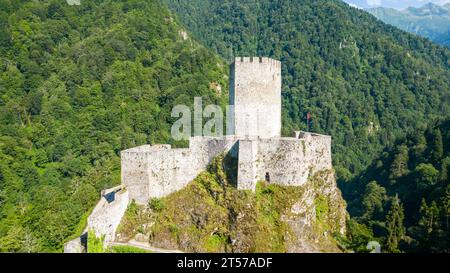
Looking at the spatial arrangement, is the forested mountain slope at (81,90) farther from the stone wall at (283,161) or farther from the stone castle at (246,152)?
the stone wall at (283,161)

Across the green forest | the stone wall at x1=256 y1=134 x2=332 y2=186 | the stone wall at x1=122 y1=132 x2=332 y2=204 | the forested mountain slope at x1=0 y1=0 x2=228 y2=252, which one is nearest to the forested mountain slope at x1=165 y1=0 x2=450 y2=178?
the green forest

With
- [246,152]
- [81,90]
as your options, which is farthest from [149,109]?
[246,152]

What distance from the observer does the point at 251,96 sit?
27.3m

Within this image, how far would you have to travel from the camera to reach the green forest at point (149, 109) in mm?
41531

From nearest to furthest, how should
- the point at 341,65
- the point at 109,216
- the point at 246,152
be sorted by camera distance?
the point at 109,216 < the point at 246,152 < the point at 341,65

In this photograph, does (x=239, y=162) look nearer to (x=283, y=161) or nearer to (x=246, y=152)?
(x=246, y=152)

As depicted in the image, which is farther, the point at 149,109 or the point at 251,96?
the point at 149,109

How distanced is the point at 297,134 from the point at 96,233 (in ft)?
52.0

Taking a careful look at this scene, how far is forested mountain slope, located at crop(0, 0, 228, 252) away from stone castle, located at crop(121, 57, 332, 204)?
13762mm

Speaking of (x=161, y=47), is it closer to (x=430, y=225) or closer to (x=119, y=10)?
(x=119, y=10)

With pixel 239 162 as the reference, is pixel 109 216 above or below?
below

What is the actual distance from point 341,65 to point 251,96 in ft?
385

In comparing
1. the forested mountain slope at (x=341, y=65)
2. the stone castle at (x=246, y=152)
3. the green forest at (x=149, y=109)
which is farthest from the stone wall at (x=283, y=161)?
the forested mountain slope at (x=341, y=65)
